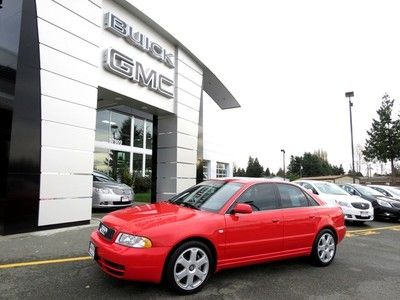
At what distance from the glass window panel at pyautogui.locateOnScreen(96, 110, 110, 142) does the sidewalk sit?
1688cm

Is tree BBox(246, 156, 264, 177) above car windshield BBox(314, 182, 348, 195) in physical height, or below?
above

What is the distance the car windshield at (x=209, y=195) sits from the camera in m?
5.45

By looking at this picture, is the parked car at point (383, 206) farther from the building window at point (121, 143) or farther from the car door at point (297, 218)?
the building window at point (121, 143)

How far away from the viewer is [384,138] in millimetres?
54031

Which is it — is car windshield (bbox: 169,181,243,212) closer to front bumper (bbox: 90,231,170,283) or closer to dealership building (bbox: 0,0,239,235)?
front bumper (bbox: 90,231,170,283)

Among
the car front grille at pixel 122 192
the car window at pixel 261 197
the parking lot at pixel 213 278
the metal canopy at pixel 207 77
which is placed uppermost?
the metal canopy at pixel 207 77

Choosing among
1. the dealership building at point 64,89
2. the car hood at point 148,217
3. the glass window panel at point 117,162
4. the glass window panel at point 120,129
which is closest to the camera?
the car hood at point 148,217

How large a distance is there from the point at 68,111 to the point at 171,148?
20.9ft

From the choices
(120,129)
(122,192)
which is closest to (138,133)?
(120,129)

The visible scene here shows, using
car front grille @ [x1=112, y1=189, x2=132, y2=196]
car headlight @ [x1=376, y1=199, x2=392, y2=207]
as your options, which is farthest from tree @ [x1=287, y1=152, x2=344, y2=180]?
car front grille @ [x1=112, y1=189, x2=132, y2=196]

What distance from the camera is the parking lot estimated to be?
470 cm

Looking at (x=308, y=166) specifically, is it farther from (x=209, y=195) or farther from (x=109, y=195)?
(x=209, y=195)

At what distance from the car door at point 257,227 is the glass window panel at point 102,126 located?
2072 centimetres

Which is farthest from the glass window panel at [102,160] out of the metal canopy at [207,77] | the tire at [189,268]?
the tire at [189,268]
